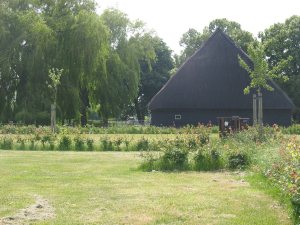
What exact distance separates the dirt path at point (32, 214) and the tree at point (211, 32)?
1704 inches

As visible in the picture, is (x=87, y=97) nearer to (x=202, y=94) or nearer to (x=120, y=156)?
(x=202, y=94)

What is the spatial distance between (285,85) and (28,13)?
26679mm

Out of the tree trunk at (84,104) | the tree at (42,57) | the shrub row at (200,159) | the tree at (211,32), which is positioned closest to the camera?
the shrub row at (200,159)

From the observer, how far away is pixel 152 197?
8164 millimetres

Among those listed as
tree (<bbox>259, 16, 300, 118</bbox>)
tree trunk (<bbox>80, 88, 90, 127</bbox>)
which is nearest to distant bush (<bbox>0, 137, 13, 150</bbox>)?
tree trunk (<bbox>80, 88, 90, 127</bbox>)

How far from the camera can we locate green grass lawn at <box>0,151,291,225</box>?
6.64 meters

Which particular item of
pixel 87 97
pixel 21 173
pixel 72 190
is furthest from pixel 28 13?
pixel 72 190

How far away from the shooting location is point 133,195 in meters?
8.36

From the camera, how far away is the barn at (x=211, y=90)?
3772 centimetres

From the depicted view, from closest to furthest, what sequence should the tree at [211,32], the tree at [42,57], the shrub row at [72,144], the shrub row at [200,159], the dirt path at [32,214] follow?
the dirt path at [32,214], the shrub row at [200,159], the shrub row at [72,144], the tree at [42,57], the tree at [211,32]

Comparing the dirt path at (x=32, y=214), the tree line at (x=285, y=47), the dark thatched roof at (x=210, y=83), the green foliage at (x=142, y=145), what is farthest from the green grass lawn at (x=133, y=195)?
the tree line at (x=285, y=47)

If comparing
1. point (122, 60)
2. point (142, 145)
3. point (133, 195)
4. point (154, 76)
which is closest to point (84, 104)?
point (122, 60)

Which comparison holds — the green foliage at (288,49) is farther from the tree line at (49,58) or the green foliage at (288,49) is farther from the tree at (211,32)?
the tree line at (49,58)

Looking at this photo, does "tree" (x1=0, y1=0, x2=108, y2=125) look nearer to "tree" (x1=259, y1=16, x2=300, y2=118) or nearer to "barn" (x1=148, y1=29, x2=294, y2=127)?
"barn" (x1=148, y1=29, x2=294, y2=127)
